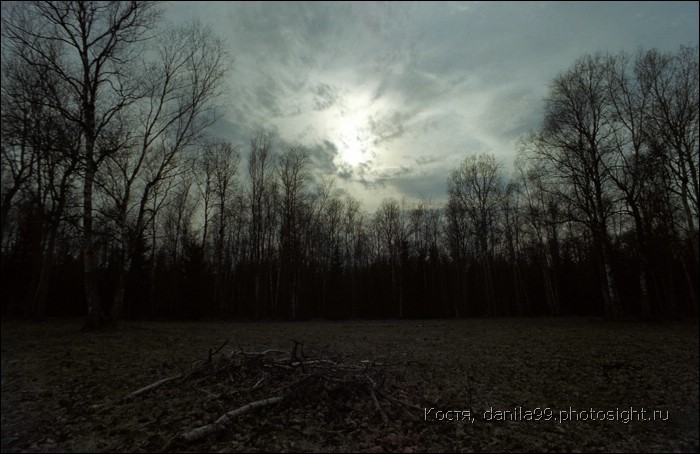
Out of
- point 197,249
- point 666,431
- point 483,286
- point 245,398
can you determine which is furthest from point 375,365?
point 483,286

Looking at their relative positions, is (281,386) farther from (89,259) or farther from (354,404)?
(89,259)

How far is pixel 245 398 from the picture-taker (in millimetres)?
6695

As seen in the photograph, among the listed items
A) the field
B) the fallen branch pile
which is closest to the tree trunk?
the field

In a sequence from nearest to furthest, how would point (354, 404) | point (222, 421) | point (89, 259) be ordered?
1. point (222, 421)
2. point (354, 404)
3. point (89, 259)

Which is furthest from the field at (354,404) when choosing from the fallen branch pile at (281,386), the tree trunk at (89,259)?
the tree trunk at (89,259)

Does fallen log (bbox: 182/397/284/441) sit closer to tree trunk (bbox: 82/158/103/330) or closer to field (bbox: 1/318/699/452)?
field (bbox: 1/318/699/452)

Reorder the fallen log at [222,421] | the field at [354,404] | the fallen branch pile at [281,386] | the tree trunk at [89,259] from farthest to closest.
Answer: the tree trunk at [89,259]
the fallen branch pile at [281,386]
the field at [354,404]
the fallen log at [222,421]

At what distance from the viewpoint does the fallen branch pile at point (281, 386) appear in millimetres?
6309

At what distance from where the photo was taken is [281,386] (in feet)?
23.6

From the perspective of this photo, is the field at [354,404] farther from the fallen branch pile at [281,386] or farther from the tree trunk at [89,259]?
the tree trunk at [89,259]

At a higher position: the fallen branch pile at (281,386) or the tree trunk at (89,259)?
the tree trunk at (89,259)

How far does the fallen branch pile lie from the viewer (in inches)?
248

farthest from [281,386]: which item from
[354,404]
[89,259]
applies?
[89,259]

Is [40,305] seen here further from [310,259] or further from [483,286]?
[483,286]
